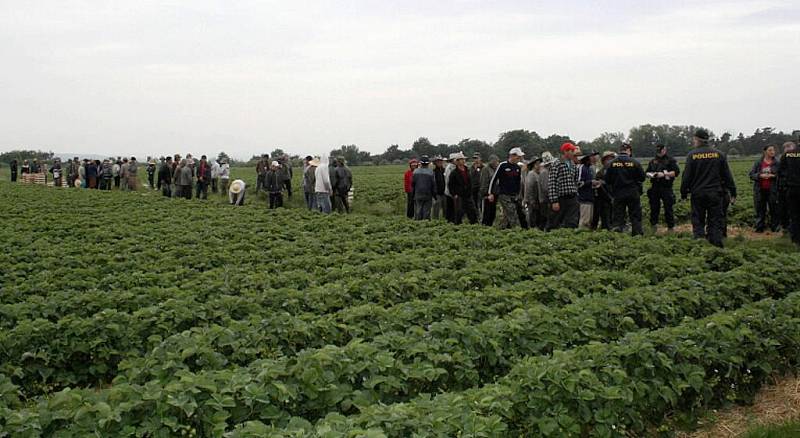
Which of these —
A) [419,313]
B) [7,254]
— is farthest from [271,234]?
[419,313]

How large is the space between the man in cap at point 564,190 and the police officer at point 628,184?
28.5 inches

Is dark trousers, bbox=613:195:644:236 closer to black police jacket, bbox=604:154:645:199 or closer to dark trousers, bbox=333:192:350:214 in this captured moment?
black police jacket, bbox=604:154:645:199

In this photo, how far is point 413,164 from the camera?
18016 millimetres

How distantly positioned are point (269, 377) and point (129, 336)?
2.44 m

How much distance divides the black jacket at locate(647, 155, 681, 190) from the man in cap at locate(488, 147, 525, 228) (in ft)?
8.80

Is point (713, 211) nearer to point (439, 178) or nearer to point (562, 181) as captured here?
point (562, 181)

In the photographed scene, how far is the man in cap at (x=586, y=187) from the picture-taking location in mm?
13898

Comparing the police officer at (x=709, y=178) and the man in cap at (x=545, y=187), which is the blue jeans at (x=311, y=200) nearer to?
the man in cap at (x=545, y=187)

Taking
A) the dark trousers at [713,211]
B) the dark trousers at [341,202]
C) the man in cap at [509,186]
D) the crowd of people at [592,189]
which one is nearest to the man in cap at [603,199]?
the crowd of people at [592,189]

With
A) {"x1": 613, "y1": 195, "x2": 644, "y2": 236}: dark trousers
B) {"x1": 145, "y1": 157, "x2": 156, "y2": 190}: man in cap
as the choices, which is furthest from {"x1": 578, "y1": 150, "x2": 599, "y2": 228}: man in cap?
{"x1": 145, "y1": 157, "x2": 156, "y2": 190}: man in cap

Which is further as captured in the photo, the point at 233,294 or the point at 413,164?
the point at 413,164

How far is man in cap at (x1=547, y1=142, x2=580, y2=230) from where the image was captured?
44.0ft

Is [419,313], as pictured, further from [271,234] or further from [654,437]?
[271,234]

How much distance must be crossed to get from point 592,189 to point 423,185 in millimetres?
4004
